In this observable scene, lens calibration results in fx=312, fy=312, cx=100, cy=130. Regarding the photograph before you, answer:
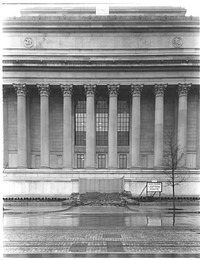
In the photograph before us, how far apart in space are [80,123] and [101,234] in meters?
30.9

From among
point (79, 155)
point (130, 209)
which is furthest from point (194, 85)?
point (130, 209)

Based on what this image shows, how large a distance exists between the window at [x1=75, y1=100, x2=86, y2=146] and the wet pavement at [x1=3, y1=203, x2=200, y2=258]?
21187 mm

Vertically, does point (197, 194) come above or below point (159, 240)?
below

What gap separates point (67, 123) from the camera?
43.1 metres

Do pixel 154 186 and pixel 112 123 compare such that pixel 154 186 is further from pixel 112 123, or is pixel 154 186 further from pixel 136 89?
pixel 136 89

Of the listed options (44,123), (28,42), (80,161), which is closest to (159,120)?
(80,161)

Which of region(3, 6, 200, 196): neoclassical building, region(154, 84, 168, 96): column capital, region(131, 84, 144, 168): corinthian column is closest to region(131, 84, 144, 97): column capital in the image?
region(131, 84, 144, 168): corinthian column

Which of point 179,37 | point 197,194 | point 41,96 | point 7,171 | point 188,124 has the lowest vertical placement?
point 197,194

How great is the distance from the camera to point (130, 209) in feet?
90.8

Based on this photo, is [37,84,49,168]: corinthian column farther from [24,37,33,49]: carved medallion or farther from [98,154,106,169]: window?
[98,154,106,169]: window

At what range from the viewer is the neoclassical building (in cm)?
4200

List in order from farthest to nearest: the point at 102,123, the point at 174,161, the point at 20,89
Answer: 1. the point at 102,123
2. the point at 20,89
3. the point at 174,161

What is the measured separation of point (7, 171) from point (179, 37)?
30.4 meters

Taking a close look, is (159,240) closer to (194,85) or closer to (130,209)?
(130,209)
